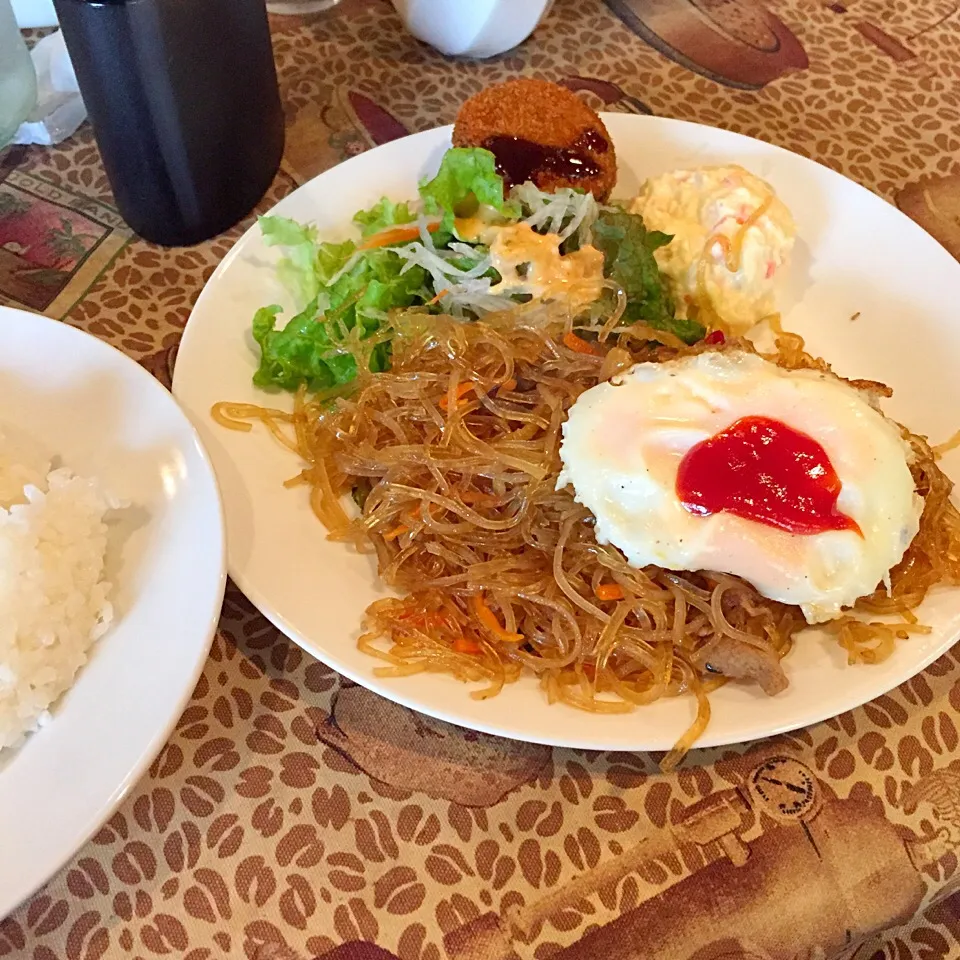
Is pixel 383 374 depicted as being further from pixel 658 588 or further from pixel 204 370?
pixel 658 588

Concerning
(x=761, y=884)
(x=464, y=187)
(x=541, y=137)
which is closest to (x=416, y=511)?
(x=464, y=187)

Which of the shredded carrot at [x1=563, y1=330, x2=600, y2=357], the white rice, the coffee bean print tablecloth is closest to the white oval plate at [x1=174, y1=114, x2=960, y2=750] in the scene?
the coffee bean print tablecloth

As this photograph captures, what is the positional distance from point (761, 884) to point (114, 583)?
1151 millimetres

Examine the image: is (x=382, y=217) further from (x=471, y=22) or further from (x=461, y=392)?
(x=471, y=22)

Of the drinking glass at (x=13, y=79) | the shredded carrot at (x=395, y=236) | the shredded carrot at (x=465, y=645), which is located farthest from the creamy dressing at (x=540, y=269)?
the drinking glass at (x=13, y=79)

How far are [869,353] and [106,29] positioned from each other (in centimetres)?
173

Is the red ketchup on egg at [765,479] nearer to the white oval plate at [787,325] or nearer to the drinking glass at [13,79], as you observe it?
the white oval plate at [787,325]

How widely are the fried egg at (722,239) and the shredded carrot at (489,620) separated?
88 centimetres

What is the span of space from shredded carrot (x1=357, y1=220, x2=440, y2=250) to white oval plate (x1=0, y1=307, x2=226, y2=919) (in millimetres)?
650

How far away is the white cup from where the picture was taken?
252 centimetres

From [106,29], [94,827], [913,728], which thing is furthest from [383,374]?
[913,728]

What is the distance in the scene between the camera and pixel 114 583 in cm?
143

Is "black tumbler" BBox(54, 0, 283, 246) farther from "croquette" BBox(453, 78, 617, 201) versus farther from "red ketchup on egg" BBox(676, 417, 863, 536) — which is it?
"red ketchup on egg" BBox(676, 417, 863, 536)

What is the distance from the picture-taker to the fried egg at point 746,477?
4.87ft
